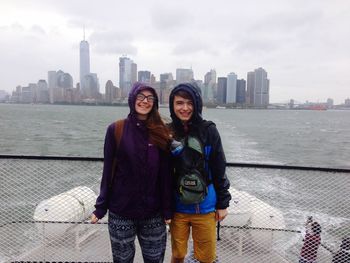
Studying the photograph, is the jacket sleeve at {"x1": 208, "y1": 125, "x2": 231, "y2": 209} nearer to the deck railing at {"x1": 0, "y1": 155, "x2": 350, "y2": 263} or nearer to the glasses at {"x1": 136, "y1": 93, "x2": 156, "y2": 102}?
the glasses at {"x1": 136, "y1": 93, "x2": 156, "y2": 102}

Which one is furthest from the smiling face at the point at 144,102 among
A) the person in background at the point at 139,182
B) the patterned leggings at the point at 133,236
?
the patterned leggings at the point at 133,236

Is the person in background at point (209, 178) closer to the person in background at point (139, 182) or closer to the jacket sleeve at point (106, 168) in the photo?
the person in background at point (139, 182)

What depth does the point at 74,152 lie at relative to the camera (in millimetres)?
28906

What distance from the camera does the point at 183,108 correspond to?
284 centimetres

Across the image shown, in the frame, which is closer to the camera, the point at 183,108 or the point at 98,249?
the point at 183,108

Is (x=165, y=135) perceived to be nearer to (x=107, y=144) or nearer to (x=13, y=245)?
(x=107, y=144)

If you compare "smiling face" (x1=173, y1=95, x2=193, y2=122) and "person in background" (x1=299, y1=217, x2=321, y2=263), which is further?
"person in background" (x1=299, y1=217, x2=321, y2=263)

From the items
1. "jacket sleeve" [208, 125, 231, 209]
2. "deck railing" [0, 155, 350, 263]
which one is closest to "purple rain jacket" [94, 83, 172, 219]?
"jacket sleeve" [208, 125, 231, 209]

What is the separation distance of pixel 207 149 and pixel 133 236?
0.89m

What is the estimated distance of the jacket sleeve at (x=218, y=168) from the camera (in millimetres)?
2855

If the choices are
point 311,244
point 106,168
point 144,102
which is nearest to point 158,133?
point 144,102

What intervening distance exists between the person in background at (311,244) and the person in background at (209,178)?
2072mm

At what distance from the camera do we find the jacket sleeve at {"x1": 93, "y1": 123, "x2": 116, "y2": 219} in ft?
8.87

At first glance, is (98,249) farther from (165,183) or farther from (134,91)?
(134,91)
